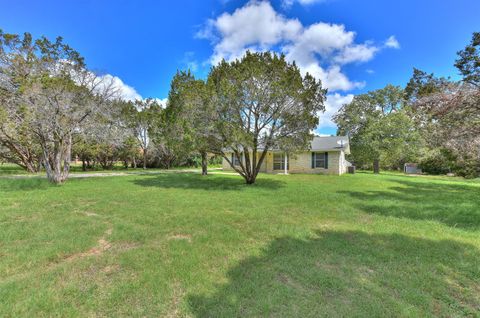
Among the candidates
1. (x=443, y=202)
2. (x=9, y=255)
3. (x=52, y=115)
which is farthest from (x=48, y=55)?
(x=443, y=202)

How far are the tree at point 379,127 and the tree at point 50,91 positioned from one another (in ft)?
84.1

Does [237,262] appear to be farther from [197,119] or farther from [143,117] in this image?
[143,117]

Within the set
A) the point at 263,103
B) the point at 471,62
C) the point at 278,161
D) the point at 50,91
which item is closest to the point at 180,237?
the point at 263,103

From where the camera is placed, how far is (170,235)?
464 centimetres

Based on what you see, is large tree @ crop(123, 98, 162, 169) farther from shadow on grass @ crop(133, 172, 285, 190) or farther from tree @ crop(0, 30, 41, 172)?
shadow on grass @ crop(133, 172, 285, 190)

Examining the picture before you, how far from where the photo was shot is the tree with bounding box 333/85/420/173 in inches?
942

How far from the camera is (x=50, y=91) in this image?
1080 cm

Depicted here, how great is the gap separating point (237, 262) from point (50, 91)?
12.7 m

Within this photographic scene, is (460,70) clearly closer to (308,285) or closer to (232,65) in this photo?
(232,65)

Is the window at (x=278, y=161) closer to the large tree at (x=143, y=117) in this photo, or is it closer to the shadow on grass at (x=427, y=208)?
the shadow on grass at (x=427, y=208)

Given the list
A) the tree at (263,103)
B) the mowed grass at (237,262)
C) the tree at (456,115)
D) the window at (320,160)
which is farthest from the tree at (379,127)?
the mowed grass at (237,262)

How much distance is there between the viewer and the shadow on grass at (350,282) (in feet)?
8.01

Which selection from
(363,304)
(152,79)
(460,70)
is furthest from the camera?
(152,79)

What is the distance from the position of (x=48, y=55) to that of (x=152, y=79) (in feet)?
27.9
